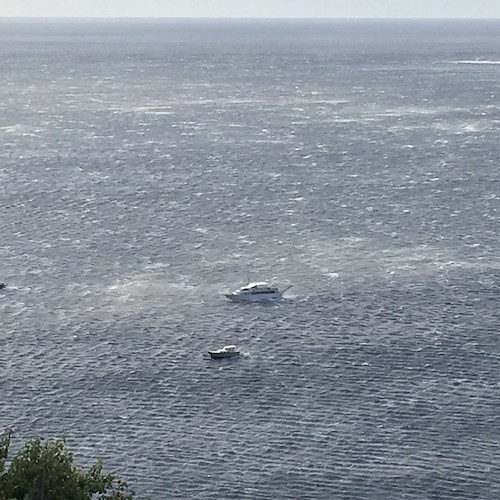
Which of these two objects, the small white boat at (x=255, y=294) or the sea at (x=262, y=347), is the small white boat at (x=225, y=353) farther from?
the small white boat at (x=255, y=294)

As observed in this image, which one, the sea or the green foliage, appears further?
the sea

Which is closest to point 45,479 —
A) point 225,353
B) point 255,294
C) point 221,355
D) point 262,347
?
point 221,355

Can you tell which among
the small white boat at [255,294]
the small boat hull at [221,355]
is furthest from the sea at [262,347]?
the small white boat at [255,294]

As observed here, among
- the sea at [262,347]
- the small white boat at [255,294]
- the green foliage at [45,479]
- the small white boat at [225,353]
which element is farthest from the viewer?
the small white boat at [255,294]

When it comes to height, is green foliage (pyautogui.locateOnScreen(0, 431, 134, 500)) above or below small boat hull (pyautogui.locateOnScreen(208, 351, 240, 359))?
above

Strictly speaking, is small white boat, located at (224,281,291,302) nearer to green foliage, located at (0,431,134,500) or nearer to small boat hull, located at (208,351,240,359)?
small boat hull, located at (208,351,240,359)

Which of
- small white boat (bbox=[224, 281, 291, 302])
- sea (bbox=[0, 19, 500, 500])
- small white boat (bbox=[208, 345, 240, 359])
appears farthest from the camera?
small white boat (bbox=[224, 281, 291, 302])

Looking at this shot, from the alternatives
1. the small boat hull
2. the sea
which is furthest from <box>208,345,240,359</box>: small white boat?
the sea

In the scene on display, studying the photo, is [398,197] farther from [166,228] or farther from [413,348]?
[413,348]

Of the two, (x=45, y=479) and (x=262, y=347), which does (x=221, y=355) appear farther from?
(x=45, y=479)

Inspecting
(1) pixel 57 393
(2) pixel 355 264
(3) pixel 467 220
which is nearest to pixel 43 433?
(1) pixel 57 393
